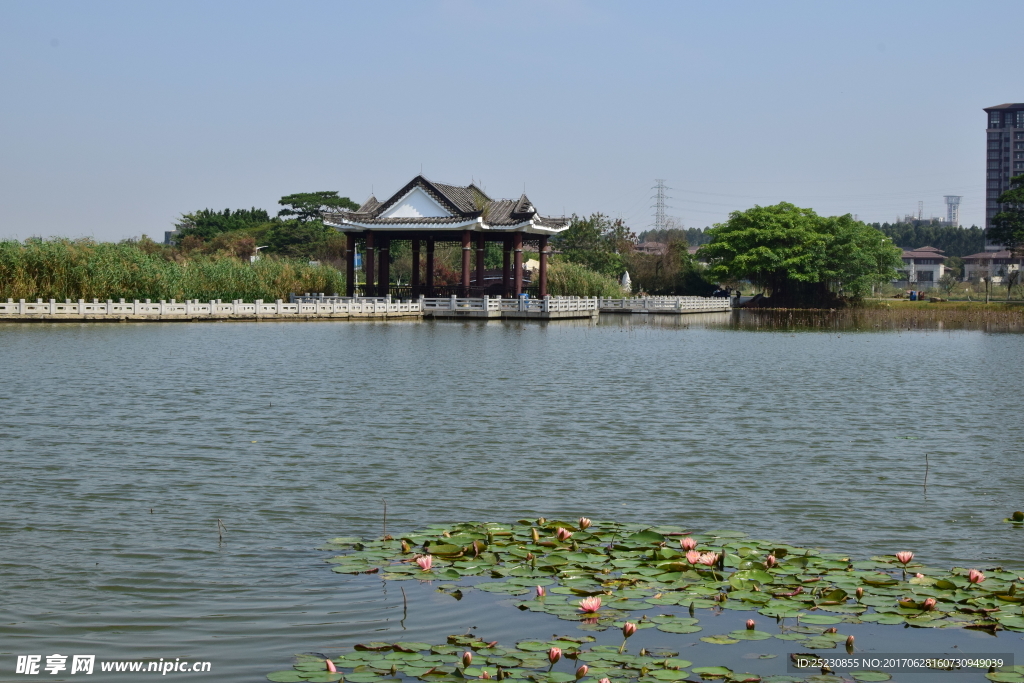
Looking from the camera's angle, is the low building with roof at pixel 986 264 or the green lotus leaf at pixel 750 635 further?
the low building with roof at pixel 986 264

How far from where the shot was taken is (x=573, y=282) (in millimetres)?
74438

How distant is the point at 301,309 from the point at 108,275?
9.41m

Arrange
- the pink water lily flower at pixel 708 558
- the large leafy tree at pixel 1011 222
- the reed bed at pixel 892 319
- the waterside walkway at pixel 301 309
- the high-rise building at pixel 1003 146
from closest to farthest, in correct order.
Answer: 1. the pink water lily flower at pixel 708 558
2. the waterside walkway at pixel 301 309
3. the reed bed at pixel 892 319
4. the large leafy tree at pixel 1011 222
5. the high-rise building at pixel 1003 146

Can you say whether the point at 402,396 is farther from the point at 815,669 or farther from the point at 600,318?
the point at 600,318

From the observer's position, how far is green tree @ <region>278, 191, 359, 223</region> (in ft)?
328

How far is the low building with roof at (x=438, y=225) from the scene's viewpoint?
190ft

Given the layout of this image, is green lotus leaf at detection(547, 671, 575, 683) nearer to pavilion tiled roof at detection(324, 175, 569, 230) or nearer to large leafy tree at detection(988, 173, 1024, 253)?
pavilion tiled roof at detection(324, 175, 569, 230)

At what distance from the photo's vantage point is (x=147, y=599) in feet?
24.6

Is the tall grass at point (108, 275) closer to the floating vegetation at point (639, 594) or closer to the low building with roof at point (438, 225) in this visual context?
the low building with roof at point (438, 225)

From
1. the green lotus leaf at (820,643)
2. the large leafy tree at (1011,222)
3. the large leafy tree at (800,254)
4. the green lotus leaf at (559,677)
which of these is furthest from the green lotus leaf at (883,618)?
→ the large leafy tree at (1011,222)

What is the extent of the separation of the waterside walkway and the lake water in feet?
61.6

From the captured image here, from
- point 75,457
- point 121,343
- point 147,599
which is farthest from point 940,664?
point 121,343

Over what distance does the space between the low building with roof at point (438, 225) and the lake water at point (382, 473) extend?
30.0 metres

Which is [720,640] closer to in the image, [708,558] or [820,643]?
[820,643]
